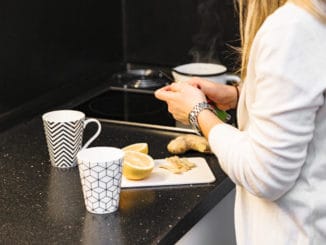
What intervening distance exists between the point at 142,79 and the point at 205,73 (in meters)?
0.27

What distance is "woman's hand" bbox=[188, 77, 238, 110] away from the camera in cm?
129

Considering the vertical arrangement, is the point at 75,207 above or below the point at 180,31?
below

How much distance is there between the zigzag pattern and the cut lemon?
Answer: 11 centimetres

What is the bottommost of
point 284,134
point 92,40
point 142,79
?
point 142,79

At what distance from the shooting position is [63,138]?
131 cm

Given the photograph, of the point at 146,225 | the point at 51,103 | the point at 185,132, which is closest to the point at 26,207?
the point at 146,225

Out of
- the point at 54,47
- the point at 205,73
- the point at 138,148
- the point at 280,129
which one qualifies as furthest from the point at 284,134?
the point at 54,47

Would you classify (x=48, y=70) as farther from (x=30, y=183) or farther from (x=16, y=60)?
(x=30, y=183)

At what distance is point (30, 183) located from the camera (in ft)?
4.18

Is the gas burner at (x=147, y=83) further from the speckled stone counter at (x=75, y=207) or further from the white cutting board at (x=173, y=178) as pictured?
the white cutting board at (x=173, y=178)

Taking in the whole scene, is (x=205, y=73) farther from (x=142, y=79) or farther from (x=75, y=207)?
(x=75, y=207)

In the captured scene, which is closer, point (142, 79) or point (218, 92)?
point (218, 92)

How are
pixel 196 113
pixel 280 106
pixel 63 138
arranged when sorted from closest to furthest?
pixel 280 106 < pixel 196 113 < pixel 63 138

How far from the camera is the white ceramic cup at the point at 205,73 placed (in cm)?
171
